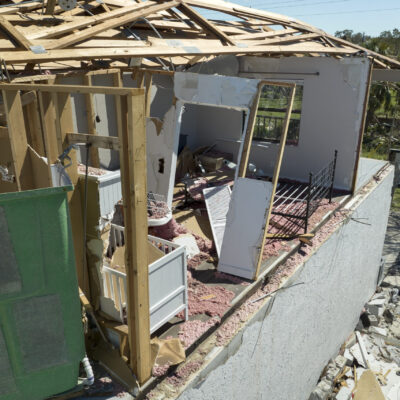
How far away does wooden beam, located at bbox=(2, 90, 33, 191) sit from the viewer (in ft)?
10.5

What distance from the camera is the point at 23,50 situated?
3832 millimetres

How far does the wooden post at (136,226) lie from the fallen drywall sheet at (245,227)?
2128mm

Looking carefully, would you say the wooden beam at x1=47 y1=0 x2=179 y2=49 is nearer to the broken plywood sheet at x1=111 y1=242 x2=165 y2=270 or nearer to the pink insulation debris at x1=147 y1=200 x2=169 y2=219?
the broken plywood sheet at x1=111 y1=242 x2=165 y2=270

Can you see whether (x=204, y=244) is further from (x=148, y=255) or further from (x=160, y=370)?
(x=160, y=370)

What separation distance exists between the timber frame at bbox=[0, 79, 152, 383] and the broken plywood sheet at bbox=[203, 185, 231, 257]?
271 centimetres

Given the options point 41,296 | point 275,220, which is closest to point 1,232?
point 41,296

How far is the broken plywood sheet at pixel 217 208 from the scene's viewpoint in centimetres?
628

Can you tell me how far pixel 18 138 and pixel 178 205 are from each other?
4490 millimetres

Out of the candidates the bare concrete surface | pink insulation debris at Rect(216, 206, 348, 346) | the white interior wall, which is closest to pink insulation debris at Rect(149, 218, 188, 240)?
pink insulation debris at Rect(216, 206, 348, 346)

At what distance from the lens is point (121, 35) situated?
5.21m

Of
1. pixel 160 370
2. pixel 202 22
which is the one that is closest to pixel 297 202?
pixel 202 22

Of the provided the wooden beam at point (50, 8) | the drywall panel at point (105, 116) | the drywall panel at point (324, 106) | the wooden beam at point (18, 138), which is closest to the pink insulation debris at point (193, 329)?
the wooden beam at point (18, 138)

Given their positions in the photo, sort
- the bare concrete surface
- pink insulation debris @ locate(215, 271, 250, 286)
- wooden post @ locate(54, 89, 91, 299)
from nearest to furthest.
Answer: wooden post @ locate(54, 89, 91, 299), pink insulation debris @ locate(215, 271, 250, 286), the bare concrete surface

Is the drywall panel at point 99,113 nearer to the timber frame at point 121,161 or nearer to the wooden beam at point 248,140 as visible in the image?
the wooden beam at point 248,140
